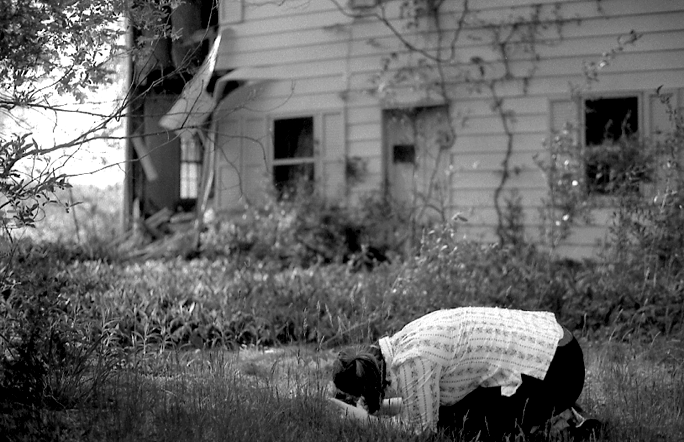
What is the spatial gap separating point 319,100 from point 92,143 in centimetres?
707

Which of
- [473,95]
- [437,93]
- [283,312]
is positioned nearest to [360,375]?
[283,312]

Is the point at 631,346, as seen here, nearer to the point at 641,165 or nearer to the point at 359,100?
the point at 641,165

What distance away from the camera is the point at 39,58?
13.0 ft

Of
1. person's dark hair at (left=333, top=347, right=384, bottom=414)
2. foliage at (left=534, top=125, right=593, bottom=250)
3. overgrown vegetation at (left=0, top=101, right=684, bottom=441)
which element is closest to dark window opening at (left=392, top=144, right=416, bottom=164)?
overgrown vegetation at (left=0, top=101, right=684, bottom=441)

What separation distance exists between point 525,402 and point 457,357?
42 cm

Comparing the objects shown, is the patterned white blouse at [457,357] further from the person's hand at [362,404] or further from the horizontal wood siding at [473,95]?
the horizontal wood siding at [473,95]

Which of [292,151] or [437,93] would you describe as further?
[292,151]

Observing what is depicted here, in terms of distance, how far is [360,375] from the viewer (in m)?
3.88

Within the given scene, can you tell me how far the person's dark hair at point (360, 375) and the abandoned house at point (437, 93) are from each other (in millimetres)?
5397

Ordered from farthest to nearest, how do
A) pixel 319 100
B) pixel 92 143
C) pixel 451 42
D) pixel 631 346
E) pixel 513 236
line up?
1. pixel 319 100
2. pixel 451 42
3. pixel 513 236
4. pixel 631 346
5. pixel 92 143

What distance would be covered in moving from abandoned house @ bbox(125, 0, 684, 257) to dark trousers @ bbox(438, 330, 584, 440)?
5.06 metres

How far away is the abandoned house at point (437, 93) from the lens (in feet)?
31.4

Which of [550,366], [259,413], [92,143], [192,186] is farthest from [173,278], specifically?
[192,186]

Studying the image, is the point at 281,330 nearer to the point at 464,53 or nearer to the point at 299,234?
the point at 299,234
